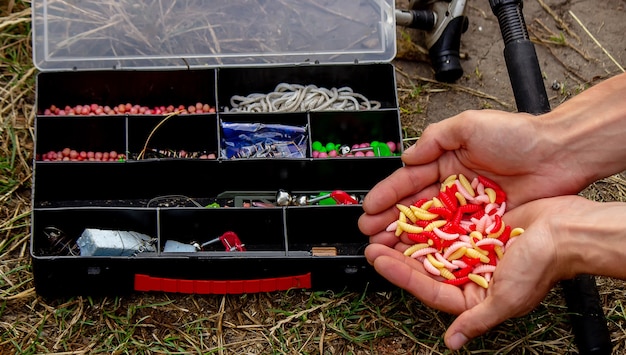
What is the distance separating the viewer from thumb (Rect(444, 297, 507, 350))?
257 centimetres

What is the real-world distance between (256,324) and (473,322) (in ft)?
3.49

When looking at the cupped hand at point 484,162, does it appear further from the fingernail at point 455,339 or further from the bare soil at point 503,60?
the bare soil at point 503,60

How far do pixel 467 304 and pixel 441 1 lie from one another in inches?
74.8

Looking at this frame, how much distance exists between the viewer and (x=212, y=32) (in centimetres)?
382

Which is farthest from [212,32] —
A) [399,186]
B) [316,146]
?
[399,186]

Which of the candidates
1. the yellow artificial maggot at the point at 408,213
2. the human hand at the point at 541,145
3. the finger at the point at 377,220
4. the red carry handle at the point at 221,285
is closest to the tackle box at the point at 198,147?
the red carry handle at the point at 221,285

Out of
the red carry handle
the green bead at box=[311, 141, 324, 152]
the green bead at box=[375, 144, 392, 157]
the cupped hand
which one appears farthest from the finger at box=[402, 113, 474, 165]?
the red carry handle

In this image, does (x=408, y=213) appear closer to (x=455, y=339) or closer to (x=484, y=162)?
(x=484, y=162)

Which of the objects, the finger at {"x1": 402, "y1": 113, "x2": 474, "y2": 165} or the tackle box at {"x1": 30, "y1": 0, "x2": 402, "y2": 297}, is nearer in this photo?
the finger at {"x1": 402, "y1": 113, "x2": 474, "y2": 165}

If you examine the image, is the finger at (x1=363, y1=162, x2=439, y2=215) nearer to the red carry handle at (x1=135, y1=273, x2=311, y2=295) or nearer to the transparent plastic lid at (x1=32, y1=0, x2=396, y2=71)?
the red carry handle at (x1=135, y1=273, x2=311, y2=295)

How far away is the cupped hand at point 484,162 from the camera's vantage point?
2975 mm

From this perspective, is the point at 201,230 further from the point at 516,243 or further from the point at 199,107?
the point at 516,243

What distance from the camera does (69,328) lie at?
318 cm

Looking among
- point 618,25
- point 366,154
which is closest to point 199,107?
point 366,154
